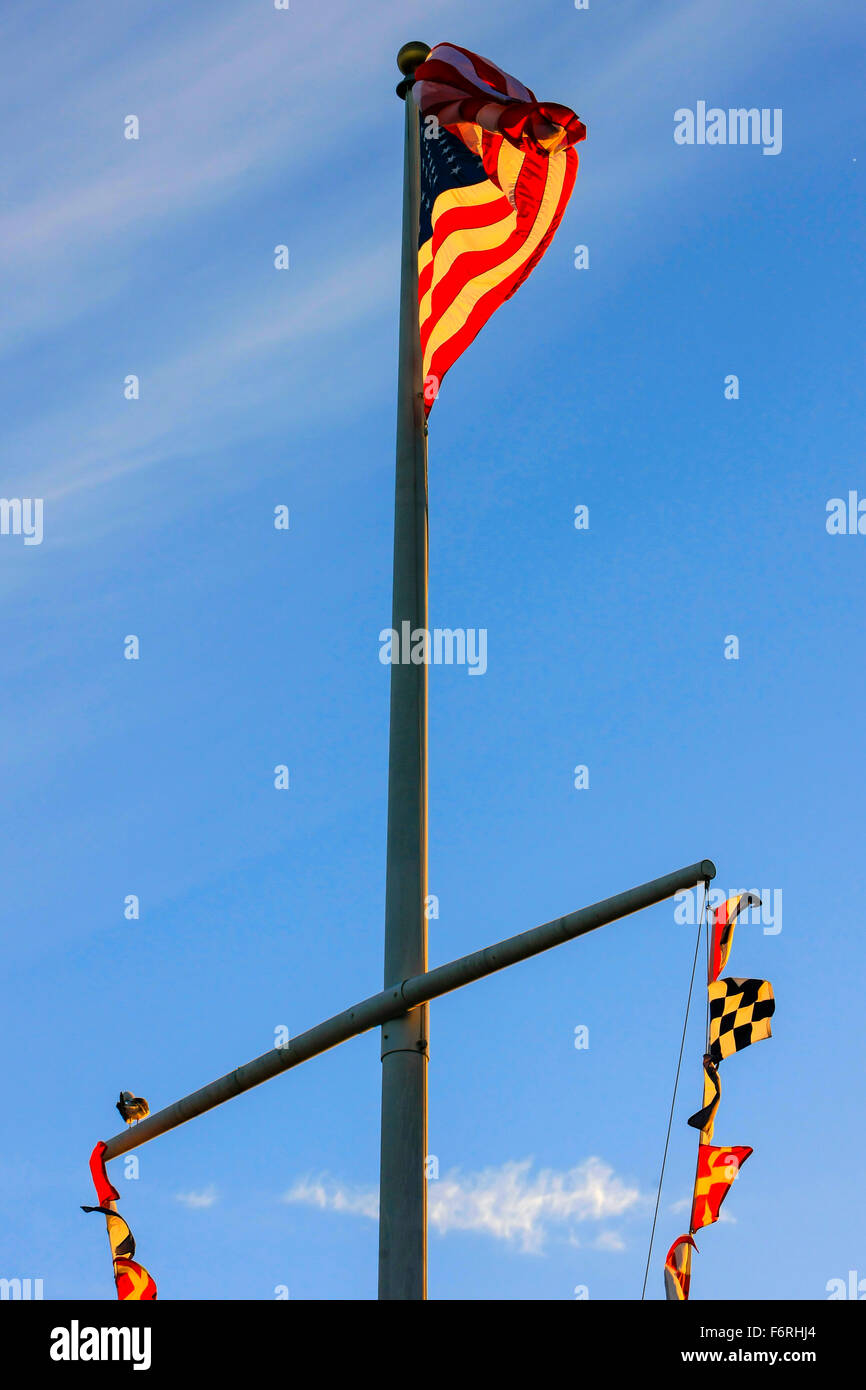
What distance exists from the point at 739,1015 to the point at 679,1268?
1.52 metres

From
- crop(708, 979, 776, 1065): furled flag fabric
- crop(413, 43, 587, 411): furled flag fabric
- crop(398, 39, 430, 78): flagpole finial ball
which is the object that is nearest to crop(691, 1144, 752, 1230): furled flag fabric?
crop(708, 979, 776, 1065): furled flag fabric

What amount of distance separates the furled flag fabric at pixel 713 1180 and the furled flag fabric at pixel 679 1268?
0.14 meters

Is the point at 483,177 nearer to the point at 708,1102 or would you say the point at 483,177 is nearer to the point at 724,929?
the point at 724,929

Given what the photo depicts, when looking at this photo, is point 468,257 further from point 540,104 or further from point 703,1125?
point 703,1125

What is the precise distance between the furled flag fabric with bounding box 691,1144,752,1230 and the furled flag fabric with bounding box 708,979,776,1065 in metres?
0.55

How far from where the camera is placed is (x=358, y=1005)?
1057 cm

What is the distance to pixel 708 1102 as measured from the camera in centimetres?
1049

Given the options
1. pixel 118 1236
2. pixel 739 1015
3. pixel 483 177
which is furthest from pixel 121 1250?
pixel 483 177

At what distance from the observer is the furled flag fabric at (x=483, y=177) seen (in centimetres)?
Result: 1415

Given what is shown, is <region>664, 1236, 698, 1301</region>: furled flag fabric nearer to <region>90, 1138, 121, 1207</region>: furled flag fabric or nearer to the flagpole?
the flagpole

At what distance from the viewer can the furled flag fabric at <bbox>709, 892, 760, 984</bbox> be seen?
434 inches
